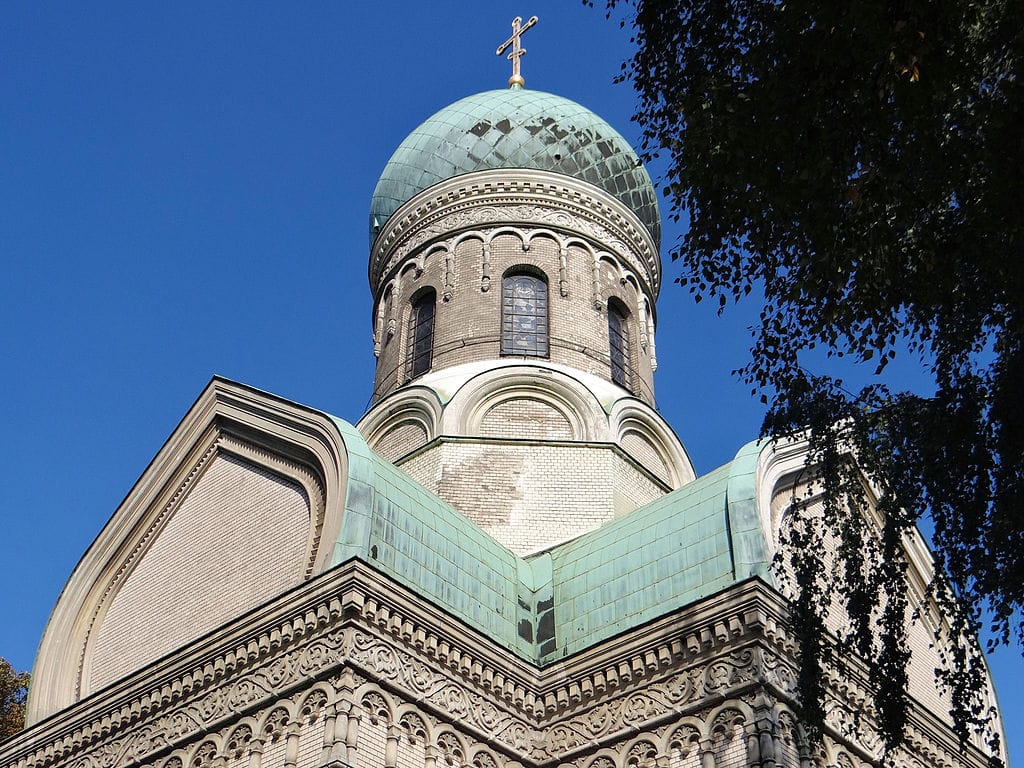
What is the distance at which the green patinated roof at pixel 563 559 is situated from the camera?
11250 millimetres

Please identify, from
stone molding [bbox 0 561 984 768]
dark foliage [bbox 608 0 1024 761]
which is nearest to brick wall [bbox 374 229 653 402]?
stone molding [bbox 0 561 984 768]

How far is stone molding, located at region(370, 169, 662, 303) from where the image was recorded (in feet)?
57.7

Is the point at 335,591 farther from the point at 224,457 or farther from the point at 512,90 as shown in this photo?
the point at 512,90

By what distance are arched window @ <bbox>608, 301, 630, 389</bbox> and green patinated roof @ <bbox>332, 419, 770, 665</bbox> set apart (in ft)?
14.1

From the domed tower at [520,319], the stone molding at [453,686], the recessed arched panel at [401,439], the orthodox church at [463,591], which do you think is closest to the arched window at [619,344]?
the domed tower at [520,319]

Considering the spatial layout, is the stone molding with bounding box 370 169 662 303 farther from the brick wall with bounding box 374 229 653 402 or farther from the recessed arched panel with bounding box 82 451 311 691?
the recessed arched panel with bounding box 82 451 311 691

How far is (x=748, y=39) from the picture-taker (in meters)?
7.03

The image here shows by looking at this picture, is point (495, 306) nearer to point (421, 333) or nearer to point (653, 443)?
point (421, 333)

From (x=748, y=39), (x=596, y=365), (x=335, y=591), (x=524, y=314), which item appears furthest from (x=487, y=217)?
(x=748, y=39)

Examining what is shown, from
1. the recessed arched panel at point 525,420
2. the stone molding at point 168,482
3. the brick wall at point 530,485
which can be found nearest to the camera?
the stone molding at point 168,482

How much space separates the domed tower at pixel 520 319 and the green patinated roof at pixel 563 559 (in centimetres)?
163

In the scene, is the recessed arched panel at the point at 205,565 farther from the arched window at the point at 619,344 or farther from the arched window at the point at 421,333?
the arched window at the point at 619,344

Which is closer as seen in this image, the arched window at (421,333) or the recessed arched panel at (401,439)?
the recessed arched panel at (401,439)

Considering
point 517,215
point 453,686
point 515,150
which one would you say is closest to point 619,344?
point 517,215
